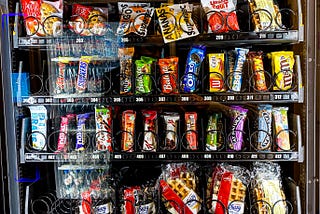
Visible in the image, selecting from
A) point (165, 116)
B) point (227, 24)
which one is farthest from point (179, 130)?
point (227, 24)

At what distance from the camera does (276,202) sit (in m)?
1.55

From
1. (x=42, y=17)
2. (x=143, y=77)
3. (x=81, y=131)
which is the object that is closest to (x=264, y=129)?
(x=143, y=77)

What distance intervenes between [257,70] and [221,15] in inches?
11.1

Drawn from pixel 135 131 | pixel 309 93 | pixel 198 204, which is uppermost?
pixel 309 93

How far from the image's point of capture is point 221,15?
1.58 m

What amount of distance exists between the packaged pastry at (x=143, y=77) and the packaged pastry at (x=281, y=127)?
1.84 feet

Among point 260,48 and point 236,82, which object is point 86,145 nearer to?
point 236,82

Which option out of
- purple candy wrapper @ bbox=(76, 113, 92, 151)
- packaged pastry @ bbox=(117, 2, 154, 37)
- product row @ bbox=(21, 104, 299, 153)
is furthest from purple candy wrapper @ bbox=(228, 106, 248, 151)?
purple candy wrapper @ bbox=(76, 113, 92, 151)

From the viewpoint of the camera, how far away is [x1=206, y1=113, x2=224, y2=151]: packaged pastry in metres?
1.60

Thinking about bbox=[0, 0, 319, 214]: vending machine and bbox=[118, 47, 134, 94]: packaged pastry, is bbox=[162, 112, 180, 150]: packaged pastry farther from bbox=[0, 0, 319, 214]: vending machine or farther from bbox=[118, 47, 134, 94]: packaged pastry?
bbox=[118, 47, 134, 94]: packaged pastry

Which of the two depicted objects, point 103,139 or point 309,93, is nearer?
point 309,93

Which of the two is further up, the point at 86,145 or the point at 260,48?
the point at 260,48

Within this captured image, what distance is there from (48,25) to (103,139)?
1.81ft

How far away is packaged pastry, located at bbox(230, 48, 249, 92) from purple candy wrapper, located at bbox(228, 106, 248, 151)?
113mm
